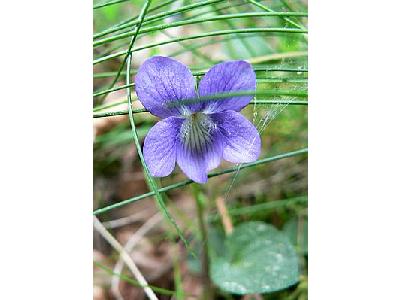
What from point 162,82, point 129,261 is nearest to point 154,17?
point 162,82

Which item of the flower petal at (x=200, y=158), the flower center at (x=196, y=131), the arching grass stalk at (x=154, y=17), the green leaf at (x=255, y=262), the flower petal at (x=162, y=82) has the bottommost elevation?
the green leaf at (x=255, y=262)

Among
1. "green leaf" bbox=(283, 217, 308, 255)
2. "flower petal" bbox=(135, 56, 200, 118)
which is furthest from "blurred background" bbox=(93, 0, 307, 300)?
"flower petal" bbox=(135, 56, 200, 118)

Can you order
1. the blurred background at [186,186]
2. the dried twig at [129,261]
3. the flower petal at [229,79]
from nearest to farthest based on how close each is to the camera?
the flower petal at [229,79]
the dried twig at [129,261]
the blurred background at [186,186]

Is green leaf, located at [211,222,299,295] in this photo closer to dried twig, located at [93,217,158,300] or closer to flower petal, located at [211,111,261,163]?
dried twig, located at [93,217,158,300]

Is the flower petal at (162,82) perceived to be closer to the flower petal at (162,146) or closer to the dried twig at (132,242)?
the flower petal at (162,146)

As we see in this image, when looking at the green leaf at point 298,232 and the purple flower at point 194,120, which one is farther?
the green leaf at point 298,232

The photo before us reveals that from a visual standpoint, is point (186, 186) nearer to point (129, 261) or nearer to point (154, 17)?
point (129, 261)

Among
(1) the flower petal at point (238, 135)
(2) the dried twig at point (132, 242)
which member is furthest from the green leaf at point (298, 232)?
(1) the flower petal at point (238, 135)
